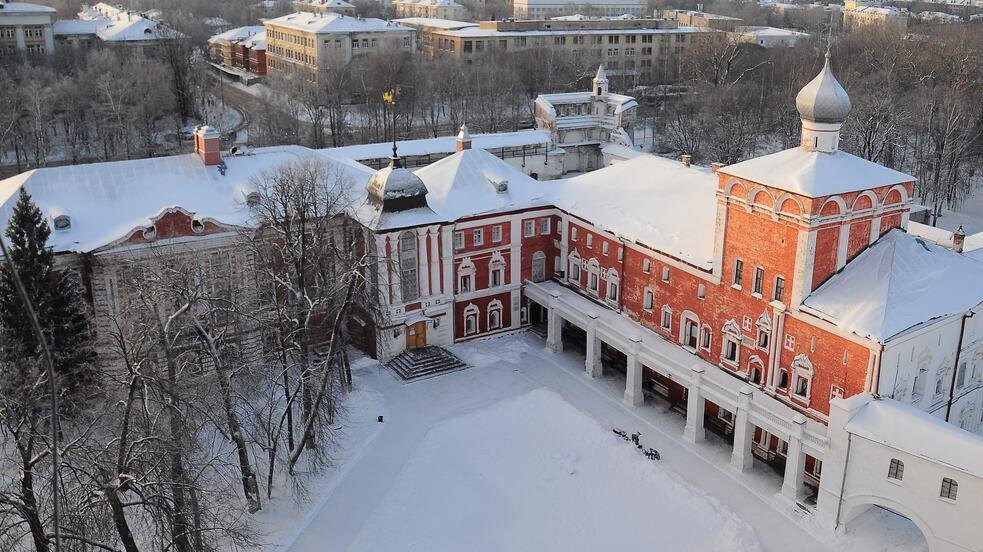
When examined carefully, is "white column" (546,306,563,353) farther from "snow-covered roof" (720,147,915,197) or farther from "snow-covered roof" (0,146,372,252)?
"snow-covered roof" (720,147,915,197)

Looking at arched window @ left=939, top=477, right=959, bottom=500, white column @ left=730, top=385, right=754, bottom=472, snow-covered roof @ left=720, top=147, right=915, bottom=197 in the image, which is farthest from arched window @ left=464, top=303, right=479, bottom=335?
arched window @ left=939, top=477, right=959, bottom=500

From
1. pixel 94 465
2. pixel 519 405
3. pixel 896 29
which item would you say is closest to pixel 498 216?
pixel 519 405

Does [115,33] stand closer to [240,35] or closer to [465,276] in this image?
[240,35]

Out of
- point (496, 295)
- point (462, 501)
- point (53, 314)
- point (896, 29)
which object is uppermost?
point (896, 29)

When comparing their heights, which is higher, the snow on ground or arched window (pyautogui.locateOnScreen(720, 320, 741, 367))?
arched window (pyautogui.locateOnScreen(720, 320, 741, 367))

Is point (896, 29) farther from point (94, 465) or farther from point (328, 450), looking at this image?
point (94, 465)

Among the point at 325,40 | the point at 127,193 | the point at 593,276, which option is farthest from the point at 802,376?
the point at 325,40

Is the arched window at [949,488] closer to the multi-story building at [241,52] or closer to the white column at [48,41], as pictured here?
the multi-story building at [241,52]
